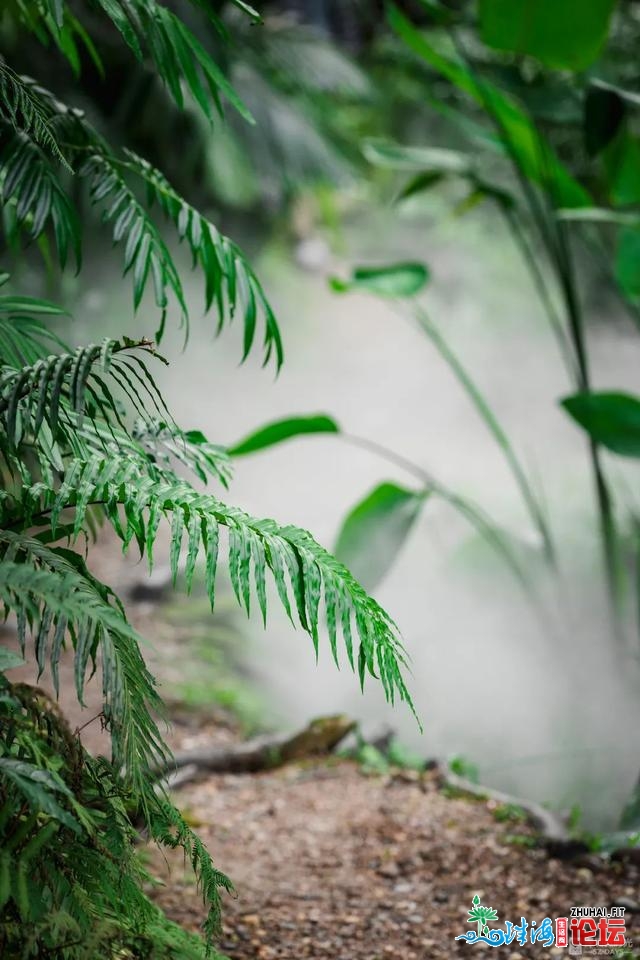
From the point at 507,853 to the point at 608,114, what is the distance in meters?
1.89

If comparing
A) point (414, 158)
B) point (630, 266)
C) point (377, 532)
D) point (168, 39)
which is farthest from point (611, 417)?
point (168, 39)

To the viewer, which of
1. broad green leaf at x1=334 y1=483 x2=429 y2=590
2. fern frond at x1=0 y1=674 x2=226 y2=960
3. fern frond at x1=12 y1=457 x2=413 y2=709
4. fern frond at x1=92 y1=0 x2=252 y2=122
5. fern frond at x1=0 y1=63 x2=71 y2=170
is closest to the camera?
fern frond at x1=0 y1=674 x2=226 y2=960

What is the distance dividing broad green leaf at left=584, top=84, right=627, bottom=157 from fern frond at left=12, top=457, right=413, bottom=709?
1636 millimetres

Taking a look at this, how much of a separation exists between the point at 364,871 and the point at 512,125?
2293 mm

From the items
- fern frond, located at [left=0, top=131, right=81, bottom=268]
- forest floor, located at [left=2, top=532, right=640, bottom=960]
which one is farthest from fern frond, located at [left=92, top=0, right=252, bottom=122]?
forest floor, located at [left=2, top=532, right=640, bottom=960]

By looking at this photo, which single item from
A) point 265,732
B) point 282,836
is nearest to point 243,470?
point 265,732

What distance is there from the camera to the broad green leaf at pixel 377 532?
8.56ft

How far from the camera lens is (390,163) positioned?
2.84 meters

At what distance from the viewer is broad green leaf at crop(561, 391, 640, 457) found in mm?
2414

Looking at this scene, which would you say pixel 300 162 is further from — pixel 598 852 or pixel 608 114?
pixel 598 852

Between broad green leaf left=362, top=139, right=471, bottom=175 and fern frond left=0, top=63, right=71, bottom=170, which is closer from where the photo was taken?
fern frond left=0, top=63, right=71, bottom=170

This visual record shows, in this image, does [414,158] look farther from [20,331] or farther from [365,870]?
[365,870]

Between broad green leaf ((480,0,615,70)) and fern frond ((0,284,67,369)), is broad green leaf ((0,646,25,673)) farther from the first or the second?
broad green leaf ((480,0,615,70))

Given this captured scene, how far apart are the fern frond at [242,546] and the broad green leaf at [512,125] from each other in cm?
200
